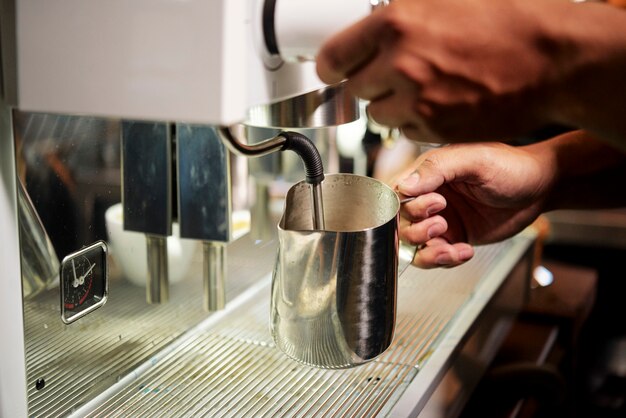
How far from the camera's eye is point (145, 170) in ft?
2.18

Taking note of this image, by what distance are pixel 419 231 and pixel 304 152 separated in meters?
0.22

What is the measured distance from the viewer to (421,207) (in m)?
0.71

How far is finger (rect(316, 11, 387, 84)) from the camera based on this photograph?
0.40 m

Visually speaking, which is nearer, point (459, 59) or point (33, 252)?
point (459, 59)

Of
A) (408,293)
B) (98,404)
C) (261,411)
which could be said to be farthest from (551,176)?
(98,404)

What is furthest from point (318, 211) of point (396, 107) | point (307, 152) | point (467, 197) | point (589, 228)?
point (589, 228)

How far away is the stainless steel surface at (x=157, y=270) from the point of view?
2.31ft

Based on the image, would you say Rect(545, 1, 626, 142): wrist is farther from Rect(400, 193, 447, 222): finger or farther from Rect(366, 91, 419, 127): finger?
Rect(400, 193, 447, 222): finger

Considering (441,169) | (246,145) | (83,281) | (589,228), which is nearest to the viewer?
(246,145)

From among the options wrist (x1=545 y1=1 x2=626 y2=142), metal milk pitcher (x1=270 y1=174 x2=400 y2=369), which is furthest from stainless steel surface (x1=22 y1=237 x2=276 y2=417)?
wrist (x1=545 y1=1 x2=626 y2=142)

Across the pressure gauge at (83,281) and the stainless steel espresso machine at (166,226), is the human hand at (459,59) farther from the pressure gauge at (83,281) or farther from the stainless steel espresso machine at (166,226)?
the pressure gauge at (83,281)

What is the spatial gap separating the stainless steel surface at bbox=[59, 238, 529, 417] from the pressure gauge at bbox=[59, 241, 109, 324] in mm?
62

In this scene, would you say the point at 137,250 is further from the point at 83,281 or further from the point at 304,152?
the point at 304,152

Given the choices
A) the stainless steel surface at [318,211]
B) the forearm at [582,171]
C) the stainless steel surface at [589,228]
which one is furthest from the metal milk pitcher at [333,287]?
the stainless steel surface at [589,228]
